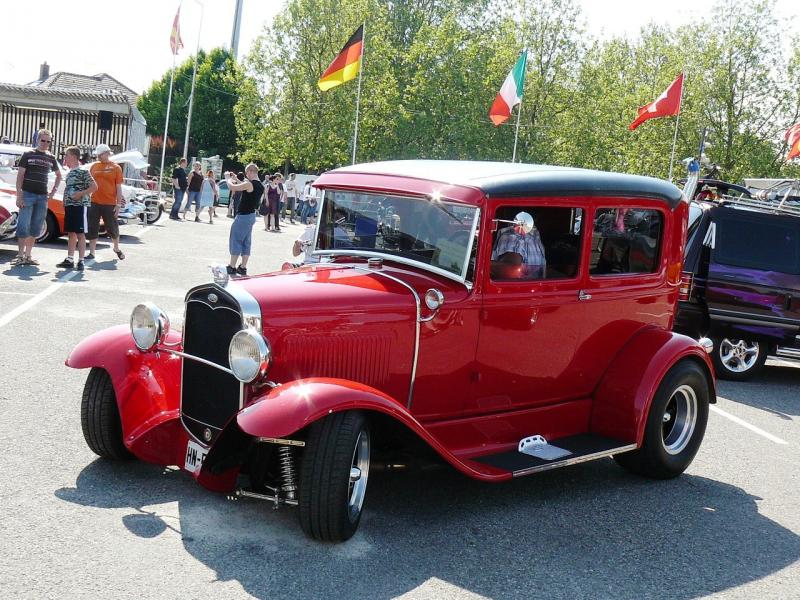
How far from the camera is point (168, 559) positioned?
400cm

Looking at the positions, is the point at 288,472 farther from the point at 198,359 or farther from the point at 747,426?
the point at 747,426

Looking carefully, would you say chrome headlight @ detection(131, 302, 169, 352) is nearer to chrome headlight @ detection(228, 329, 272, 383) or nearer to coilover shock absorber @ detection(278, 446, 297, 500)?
chrome headlight @ detection(228, 329, 272, 383)

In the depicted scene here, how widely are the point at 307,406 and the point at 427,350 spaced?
1.07 m

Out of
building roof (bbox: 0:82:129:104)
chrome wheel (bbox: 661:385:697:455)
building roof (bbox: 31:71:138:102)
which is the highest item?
building roof (bbox: 31:71:138:102)

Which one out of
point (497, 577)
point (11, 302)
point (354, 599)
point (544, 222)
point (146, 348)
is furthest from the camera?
point (11, 302)

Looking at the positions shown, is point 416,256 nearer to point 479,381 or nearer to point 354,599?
point 479,381

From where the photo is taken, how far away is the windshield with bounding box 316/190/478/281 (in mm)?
5125

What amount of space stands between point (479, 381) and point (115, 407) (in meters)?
2.05

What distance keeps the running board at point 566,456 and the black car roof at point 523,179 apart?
1496mm

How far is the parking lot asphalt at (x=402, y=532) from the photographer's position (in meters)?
3.89

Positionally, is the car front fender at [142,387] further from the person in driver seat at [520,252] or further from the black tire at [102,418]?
the person in driver seat at [520,252]

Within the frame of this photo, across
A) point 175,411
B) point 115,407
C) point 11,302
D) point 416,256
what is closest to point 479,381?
point 416,256

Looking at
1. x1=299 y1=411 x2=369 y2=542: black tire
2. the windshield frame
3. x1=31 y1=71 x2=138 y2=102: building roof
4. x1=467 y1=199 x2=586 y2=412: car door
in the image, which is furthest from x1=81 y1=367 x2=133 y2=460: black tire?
x1=31 y1=71 x2=138 y2=102: building roof

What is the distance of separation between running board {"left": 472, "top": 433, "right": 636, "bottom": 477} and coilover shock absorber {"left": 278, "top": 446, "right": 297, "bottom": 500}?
1147mm
